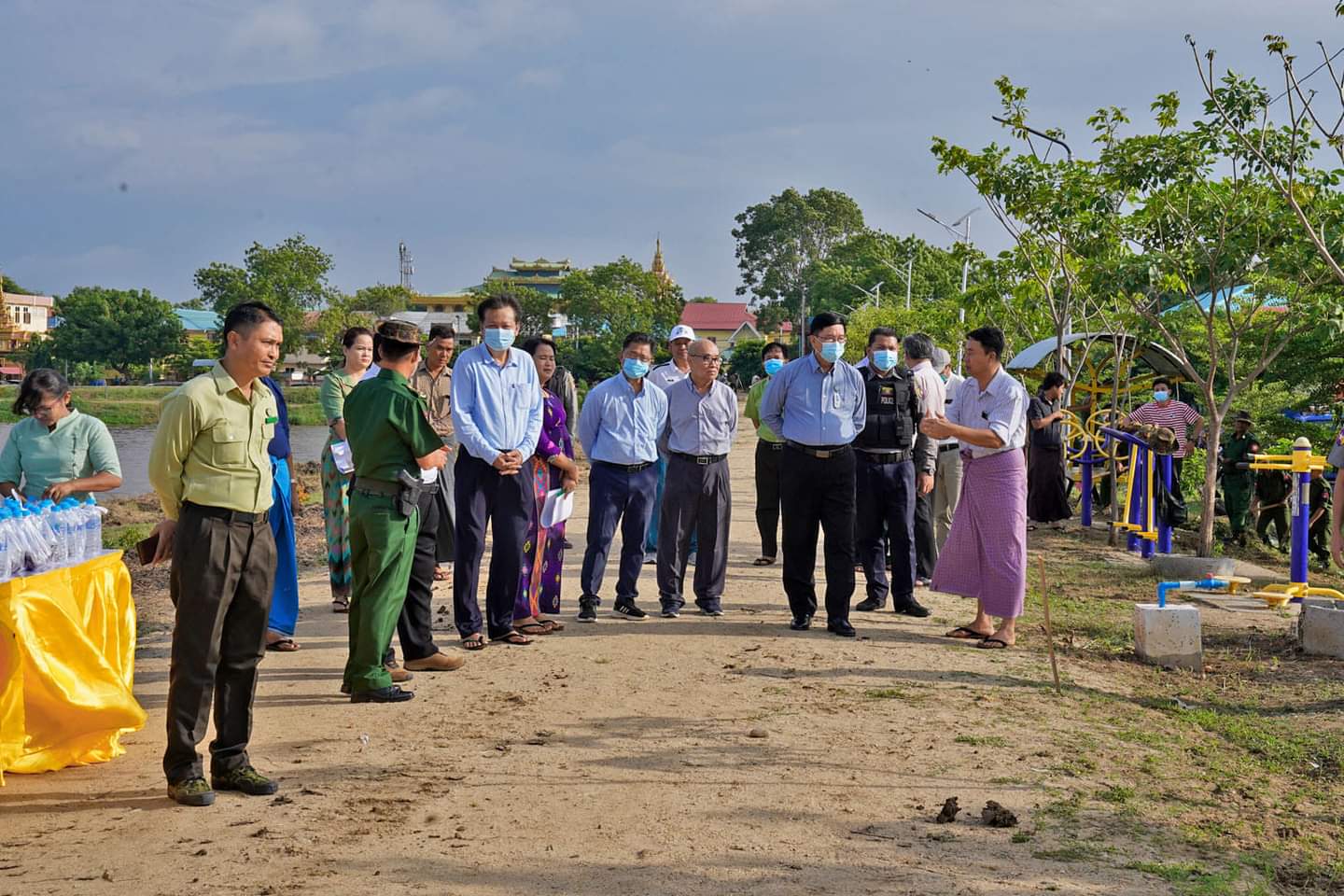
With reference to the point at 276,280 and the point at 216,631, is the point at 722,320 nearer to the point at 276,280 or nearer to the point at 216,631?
the point at 276,280

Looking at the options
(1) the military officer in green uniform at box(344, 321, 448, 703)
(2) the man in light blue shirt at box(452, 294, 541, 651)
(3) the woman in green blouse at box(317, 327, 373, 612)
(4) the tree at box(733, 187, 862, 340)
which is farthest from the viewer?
(4) the tree at box(733, 187, 862, 340)

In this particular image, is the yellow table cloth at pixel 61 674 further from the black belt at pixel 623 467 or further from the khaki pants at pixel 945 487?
the khaki pants at pixel 945 487

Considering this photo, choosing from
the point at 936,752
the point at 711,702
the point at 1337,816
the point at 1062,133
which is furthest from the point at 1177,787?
the point at 1062,133

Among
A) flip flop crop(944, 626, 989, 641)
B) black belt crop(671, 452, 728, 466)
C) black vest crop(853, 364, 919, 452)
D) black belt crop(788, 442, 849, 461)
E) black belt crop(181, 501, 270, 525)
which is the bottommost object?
flip flop crop(944, 626, 989, 641)

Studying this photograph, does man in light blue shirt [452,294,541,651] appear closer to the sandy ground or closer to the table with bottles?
the sandy ground

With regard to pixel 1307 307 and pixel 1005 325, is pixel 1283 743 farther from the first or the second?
pixel 1005 325

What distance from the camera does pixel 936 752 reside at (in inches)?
213

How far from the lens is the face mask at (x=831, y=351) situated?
7.82m

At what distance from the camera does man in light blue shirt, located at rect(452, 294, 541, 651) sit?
712 centimetres

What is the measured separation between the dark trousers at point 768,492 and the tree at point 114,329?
2546 inches

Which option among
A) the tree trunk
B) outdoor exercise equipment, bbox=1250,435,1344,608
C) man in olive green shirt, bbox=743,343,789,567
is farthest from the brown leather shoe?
the tree trunk

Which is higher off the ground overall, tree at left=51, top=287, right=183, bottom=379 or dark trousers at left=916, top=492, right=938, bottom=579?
tree at left=51, top=287, right=183, bottom=379

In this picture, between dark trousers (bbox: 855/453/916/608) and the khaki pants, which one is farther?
the khaki pants

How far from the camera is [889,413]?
8562 millimetres
